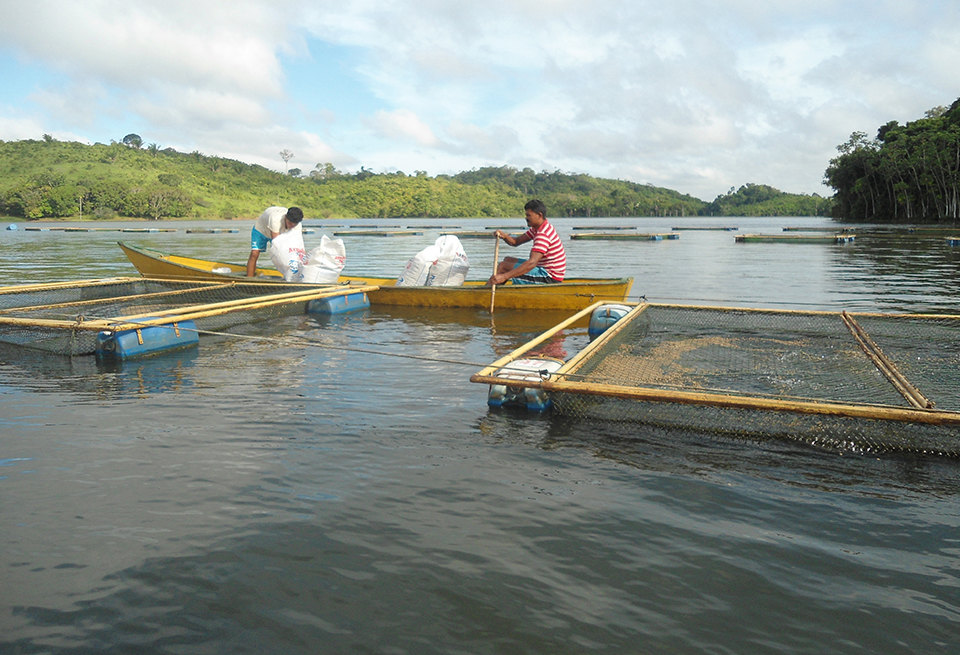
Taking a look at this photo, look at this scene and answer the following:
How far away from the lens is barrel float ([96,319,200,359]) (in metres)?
7.94

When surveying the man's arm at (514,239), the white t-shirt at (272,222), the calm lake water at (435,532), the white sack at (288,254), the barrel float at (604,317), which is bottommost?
the calm lake water at (435,532)

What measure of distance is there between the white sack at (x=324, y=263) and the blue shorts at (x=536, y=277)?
3.83m

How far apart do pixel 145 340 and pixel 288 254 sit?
17.1 feet

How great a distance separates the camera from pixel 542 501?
4.12 m

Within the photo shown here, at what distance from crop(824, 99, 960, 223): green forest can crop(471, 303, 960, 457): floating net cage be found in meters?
61.2

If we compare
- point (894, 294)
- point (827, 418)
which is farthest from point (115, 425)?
point (894, 294)

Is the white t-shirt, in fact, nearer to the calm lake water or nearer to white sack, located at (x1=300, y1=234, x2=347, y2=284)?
white sack, located at (x1=300, y1=234, x2=347, y2=284)

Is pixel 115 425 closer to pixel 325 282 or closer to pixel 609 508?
pixel 609 508

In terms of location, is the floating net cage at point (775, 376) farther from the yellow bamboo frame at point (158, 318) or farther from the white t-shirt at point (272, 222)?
the white t-shirt at point (272, 222)

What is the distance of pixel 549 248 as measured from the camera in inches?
440

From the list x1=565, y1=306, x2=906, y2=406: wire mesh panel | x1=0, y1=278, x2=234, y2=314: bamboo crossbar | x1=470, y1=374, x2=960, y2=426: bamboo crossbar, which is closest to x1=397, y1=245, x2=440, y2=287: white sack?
x1=0, y1=278, x2=234, y2=314: bamboo crossbar

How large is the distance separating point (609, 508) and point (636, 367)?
3.06m

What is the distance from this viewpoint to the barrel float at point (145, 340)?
7.94 m

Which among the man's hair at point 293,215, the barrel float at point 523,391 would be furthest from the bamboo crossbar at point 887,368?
the man's hair at point 293,215
